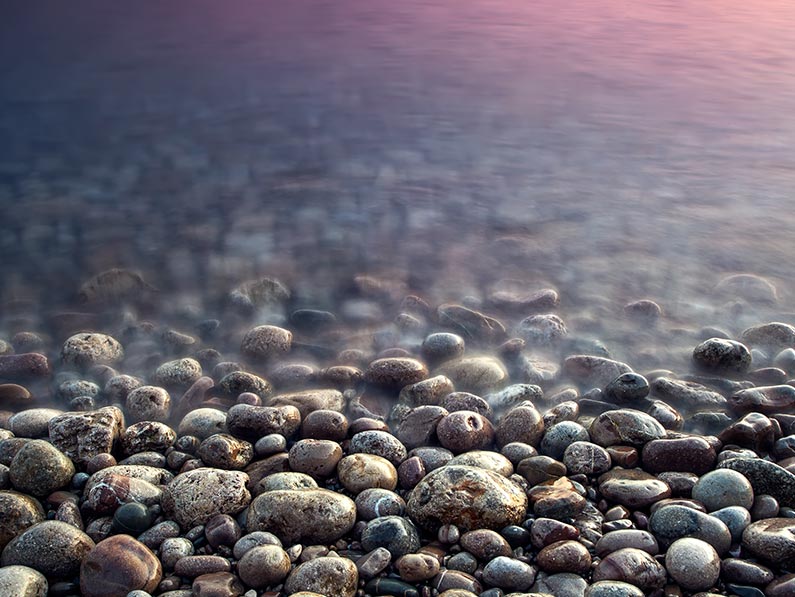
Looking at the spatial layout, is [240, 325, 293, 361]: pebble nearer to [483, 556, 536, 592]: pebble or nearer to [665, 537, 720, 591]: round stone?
[483, 556, 536, 592]: pebble

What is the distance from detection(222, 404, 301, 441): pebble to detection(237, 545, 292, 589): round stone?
0.75 m

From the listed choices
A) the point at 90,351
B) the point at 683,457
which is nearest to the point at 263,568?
the point at 683,457

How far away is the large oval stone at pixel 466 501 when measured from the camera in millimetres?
2498

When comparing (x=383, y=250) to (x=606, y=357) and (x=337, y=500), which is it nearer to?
(x=606, y=357)

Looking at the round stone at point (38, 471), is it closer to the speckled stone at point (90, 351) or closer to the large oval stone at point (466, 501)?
the speckled stone at point (90, 351)

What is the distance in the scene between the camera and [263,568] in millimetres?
2316

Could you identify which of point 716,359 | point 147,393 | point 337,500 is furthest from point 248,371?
point 716,359

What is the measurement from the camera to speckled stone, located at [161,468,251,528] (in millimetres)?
2594

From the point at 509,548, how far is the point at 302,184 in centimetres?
451

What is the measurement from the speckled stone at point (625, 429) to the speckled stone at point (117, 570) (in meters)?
1.74

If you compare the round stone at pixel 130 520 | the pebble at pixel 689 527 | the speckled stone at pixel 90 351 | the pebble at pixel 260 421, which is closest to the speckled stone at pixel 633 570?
the pebble at pixel 689 527

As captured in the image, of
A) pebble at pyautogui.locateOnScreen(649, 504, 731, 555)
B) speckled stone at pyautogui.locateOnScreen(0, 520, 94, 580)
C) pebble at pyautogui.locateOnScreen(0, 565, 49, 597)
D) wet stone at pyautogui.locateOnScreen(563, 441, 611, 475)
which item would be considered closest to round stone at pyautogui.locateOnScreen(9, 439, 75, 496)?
speckled stone at pyautogui.locateOnScreen(0, 520, 94, 580)

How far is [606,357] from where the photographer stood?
12.5 feet

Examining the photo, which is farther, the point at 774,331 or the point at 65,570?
the point at 774,331
